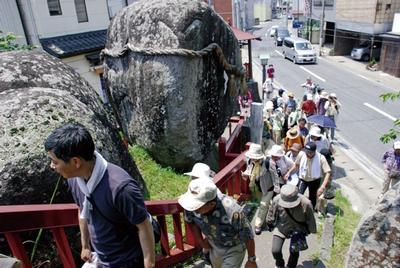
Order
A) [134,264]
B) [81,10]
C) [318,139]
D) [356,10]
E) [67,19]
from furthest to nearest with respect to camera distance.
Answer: [356,10] < [81,10] < [67,19] < [318,139] < [134,264]

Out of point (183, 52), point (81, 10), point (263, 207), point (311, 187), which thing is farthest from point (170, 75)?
point (81, 10)

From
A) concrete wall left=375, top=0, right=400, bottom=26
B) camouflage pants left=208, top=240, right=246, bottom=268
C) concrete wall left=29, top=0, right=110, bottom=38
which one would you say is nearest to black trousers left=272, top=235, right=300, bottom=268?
camouflage pants left=208, top=240, right=246, bottom=268

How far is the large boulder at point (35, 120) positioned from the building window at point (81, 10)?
1002 centimetres

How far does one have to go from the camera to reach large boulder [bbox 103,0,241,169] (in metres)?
6.09

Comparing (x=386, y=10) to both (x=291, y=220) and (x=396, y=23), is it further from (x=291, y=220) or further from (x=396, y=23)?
(x=291, y=220)

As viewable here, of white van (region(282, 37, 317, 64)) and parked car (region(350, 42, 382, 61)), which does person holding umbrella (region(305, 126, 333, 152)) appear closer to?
white van (region(282, 37, 317, 64))

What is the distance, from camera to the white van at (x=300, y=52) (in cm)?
2616

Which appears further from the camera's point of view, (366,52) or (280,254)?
(366,52)

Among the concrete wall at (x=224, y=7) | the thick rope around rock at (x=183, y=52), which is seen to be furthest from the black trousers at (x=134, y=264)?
the concrete wall at (x=224, y=7)

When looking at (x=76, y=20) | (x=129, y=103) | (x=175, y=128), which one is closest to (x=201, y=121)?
(x=175, y=128)

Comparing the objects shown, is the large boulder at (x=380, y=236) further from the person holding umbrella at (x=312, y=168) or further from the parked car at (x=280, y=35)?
the parked car at (x=280, y=35)

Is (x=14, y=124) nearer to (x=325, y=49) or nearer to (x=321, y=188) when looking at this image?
(x=321, y=188)

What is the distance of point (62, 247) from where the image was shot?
297 centimetres

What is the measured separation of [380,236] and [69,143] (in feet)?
6.76
